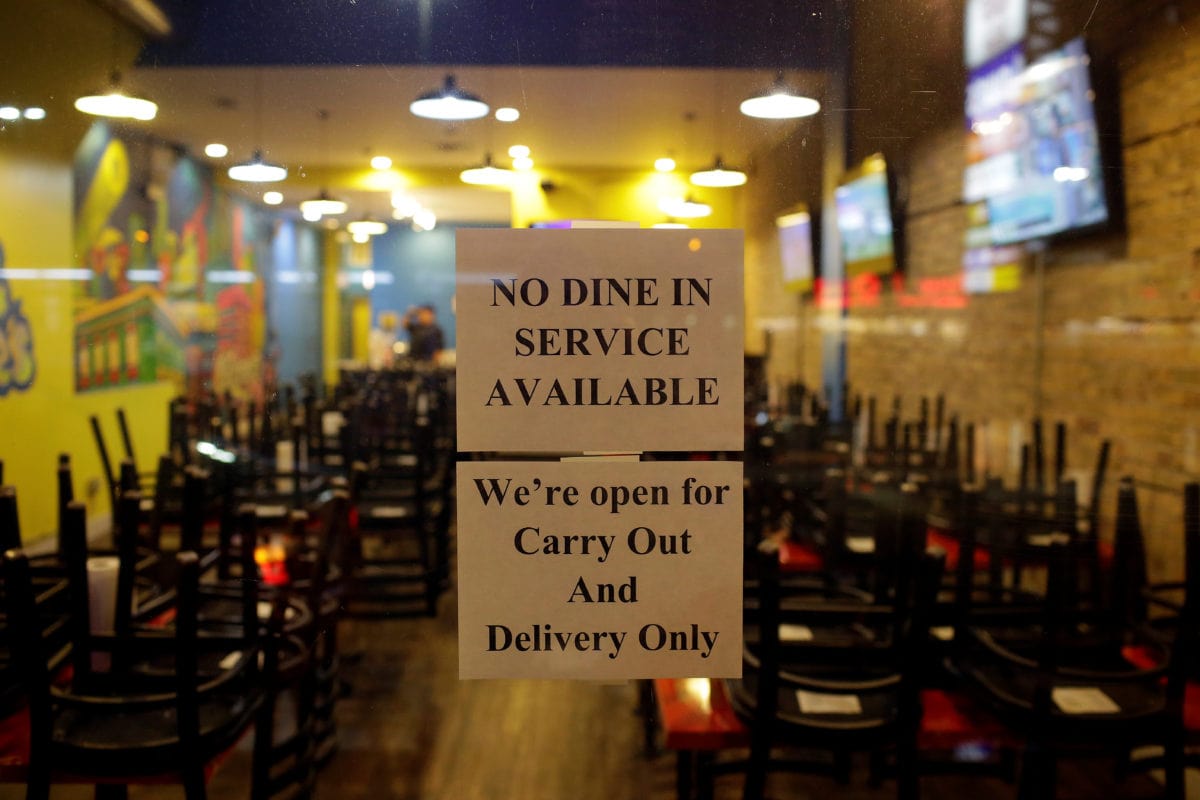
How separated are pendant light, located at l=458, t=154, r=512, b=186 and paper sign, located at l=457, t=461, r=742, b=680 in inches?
13.8

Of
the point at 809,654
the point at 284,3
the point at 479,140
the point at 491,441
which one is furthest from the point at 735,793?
the point at 284,3

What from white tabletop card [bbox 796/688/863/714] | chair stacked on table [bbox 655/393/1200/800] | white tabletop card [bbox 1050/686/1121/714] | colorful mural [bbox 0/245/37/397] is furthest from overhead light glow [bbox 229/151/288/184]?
colorful mural [bbox 0/245/37/397]

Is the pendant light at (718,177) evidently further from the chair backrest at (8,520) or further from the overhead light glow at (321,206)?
the chair backrest at (8,520)

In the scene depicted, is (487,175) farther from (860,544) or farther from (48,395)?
(48,395)

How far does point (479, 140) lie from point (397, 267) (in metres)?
0.23

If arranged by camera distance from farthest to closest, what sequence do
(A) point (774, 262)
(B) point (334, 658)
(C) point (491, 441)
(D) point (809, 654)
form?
(B) point (334, 658) → (D) point (809, 654) → (A) point (774, 262) → (C) point (491, 441)

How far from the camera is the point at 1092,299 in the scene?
338 centimetres

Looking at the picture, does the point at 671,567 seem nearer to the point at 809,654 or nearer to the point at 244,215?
the point at 809,654

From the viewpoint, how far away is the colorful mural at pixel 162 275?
4.79ft

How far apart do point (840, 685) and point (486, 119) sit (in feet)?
3.61

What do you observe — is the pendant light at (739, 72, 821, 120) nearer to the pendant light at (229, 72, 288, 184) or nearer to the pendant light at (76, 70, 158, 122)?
the pendant light at (229, 72, 288, 184)

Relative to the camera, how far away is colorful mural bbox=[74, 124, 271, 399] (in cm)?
146

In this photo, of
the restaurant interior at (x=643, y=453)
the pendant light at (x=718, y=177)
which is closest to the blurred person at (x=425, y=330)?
the restaurant interior at (x=643, y=453)

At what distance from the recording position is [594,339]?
108cm
